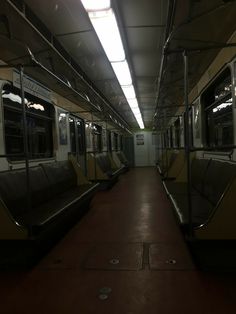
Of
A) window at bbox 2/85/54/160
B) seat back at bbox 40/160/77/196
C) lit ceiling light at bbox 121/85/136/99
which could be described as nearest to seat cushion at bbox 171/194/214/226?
window at bbox 2/85/54/160

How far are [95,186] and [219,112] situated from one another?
253cm

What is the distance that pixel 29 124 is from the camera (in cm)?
443

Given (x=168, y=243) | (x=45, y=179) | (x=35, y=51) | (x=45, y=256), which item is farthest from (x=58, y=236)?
(x=35, y=51)

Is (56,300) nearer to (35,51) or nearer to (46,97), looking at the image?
(35,51)

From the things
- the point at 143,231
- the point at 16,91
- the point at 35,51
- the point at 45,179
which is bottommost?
the point at 143,231

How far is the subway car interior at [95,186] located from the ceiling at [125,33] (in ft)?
0.06

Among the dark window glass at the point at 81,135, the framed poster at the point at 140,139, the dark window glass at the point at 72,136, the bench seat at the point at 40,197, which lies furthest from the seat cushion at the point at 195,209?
the framed poster at the point at 140,139

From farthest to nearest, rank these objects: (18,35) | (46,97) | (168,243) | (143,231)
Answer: (46,97)
(143,231)
(168,243)
(18,35)

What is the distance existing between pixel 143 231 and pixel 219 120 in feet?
6.48

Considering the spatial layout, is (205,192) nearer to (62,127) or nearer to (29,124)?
(29,124)

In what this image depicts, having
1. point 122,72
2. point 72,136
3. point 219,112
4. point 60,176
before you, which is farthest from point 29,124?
point 219,112

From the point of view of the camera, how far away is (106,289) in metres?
2.21

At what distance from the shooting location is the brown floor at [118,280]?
77.3 inches

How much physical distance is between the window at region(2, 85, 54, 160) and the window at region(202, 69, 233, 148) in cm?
259
